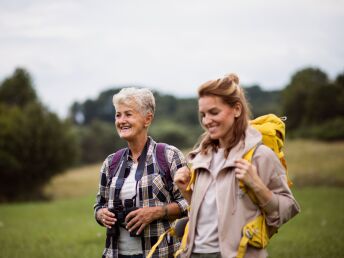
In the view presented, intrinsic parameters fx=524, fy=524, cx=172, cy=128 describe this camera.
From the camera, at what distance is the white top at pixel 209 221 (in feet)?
13.5

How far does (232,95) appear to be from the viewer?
4125 millimetres

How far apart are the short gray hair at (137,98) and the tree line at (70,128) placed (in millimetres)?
46589

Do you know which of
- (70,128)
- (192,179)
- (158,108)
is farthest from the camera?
(158,108)

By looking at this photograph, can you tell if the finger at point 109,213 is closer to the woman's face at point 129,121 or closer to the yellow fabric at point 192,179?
the woman's face at point 129,121

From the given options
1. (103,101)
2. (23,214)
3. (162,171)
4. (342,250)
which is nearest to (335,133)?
(23,214)

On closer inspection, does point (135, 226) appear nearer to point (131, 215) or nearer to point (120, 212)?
point (131, 215)

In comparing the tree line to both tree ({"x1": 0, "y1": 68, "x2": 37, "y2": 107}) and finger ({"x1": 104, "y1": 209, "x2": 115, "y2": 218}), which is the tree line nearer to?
tree ({"x1": 0, "y1": 68, "x2": 37, "y2": 107})

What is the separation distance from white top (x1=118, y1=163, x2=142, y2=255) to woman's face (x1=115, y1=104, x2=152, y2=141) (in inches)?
18.6

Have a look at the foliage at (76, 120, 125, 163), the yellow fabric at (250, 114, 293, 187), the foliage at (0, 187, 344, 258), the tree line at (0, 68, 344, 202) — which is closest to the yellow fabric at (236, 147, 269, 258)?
the yellow fabric at (250, 114, 293, 187)

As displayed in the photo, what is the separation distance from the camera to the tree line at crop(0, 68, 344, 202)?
52000 millimetres

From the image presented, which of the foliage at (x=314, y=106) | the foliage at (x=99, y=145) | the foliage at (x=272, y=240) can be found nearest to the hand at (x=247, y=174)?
the foliage at (x=272, y=240)

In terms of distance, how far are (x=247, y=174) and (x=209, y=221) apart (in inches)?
A: 22.2

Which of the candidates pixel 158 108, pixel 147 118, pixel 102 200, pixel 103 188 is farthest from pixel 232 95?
pixel 158 108

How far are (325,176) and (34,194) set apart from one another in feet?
94.9
